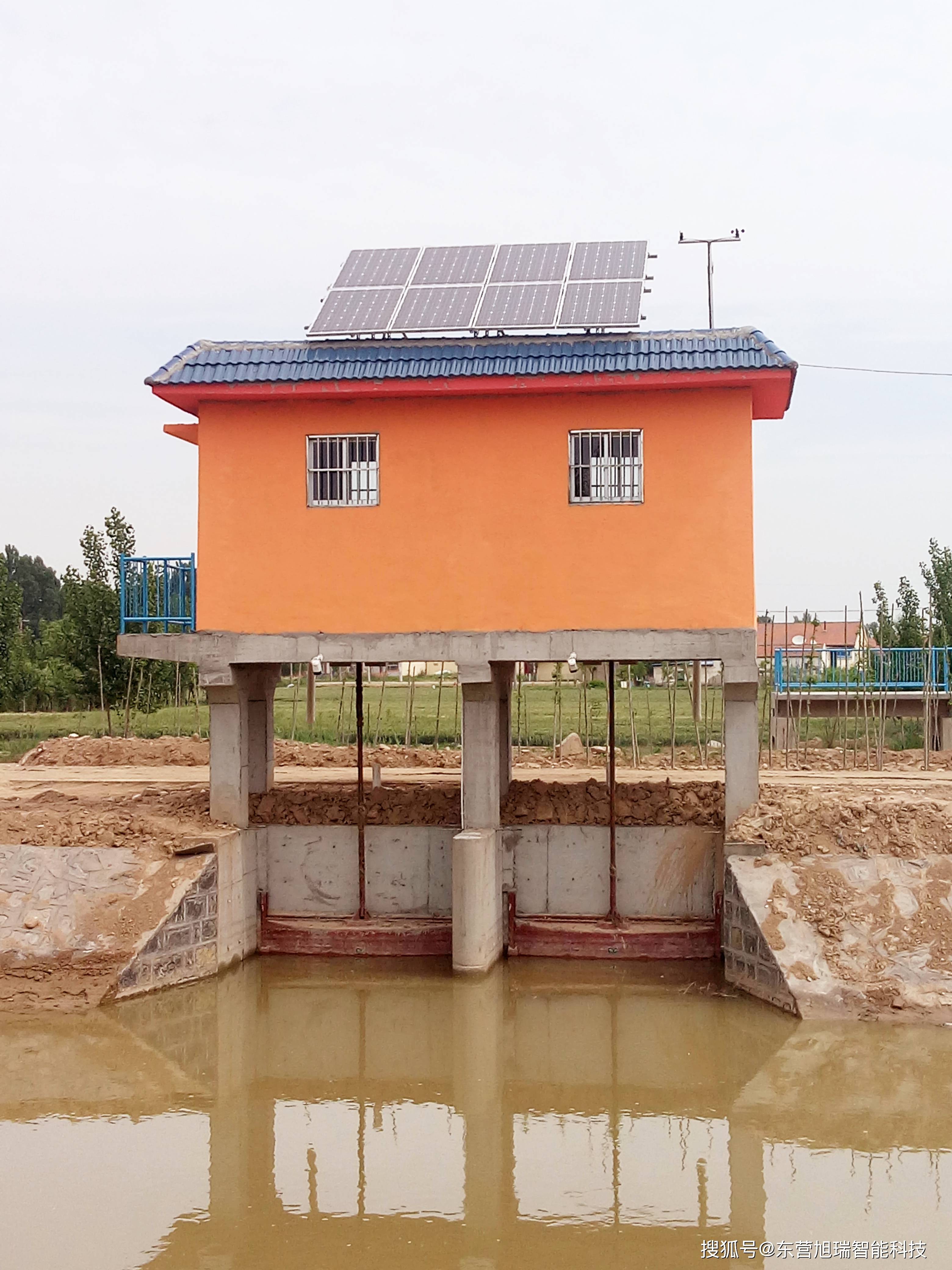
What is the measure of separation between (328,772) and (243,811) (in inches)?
291

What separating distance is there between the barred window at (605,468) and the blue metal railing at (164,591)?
5.57 m

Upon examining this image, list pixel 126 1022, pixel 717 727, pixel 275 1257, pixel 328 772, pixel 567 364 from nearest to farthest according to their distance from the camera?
pixel 275 1257, pixel 126 1022, pixel 567 364, pixel 328 772, pixel 717 727

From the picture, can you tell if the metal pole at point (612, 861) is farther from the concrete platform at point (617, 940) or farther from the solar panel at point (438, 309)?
the solar panel at point (438, 309)

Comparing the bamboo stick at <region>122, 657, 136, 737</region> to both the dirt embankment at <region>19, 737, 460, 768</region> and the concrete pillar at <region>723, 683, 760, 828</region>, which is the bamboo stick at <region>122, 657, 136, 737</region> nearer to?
the dirt embankment at <region>19, 737, 460, 768</region>

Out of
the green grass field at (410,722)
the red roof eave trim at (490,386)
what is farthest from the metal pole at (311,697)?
the red roof eave trim at (490,386)

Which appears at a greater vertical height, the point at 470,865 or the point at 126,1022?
the point at 470,865

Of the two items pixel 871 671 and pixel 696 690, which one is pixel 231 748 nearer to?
pixel 696 690

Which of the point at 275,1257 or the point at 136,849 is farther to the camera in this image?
the point at 136,849

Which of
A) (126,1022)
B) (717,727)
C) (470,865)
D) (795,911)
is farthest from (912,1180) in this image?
(717,727)

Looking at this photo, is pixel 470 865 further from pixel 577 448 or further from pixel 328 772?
pixel 328 772

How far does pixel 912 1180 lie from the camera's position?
12.0m

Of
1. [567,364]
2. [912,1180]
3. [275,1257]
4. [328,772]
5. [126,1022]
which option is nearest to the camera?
[275,1257]

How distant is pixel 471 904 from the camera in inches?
698

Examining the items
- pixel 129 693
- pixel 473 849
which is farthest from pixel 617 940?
pixel 129 693
